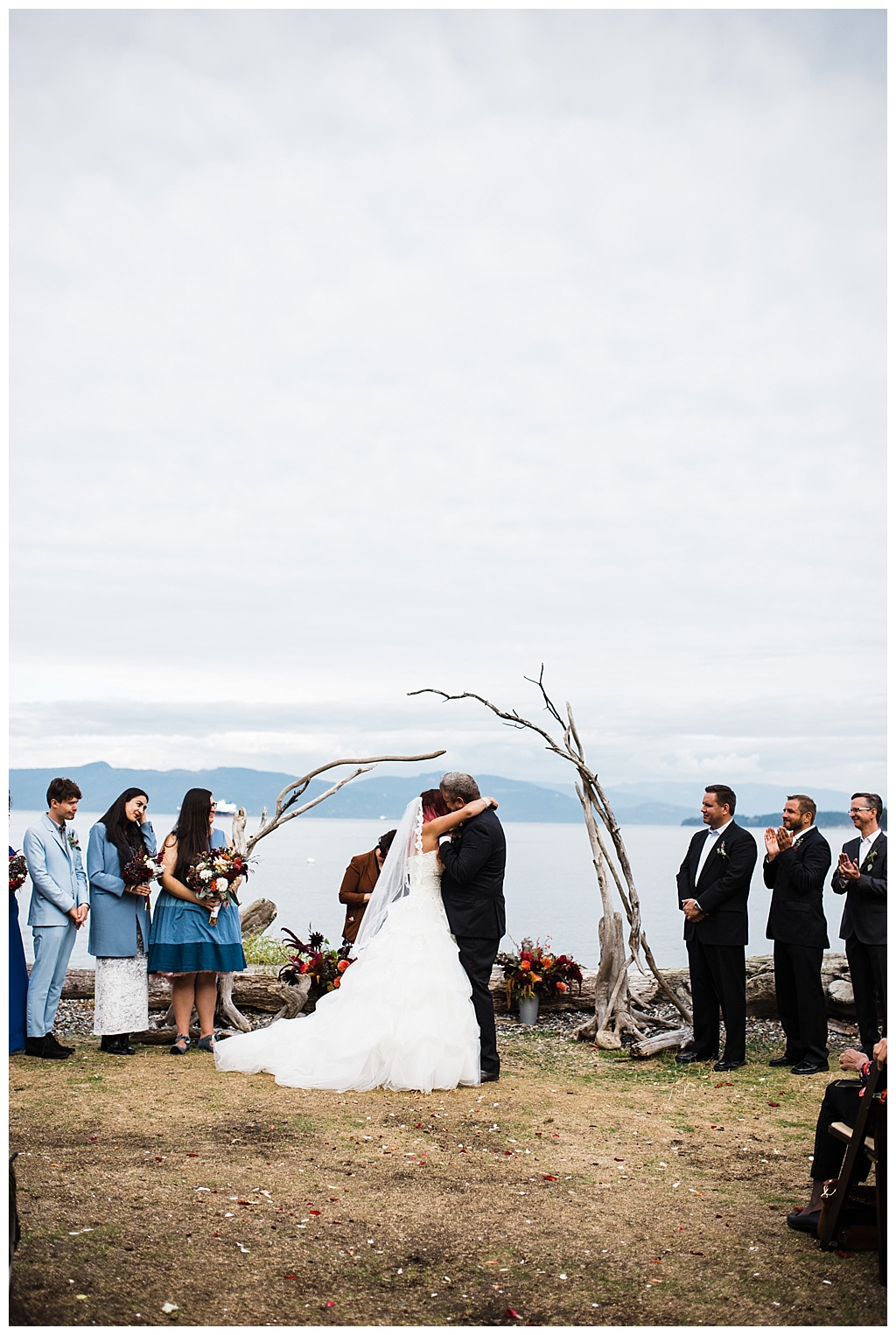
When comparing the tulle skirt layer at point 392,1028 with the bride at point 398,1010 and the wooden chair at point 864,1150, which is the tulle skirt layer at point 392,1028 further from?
the wooden chair at point 864,1150

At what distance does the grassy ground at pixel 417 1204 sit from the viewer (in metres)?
3.86

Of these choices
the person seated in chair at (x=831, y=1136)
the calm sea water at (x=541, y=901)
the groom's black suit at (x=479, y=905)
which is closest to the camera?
the person seated in chair at (x=831, y=1136)

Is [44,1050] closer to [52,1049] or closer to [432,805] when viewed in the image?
[52,1049]

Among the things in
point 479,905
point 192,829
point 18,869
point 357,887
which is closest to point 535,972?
point 357,887

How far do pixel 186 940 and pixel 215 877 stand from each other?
59 cm

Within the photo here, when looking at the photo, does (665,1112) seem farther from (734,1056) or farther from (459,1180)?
(459,1180)

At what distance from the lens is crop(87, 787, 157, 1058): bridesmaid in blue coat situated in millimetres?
7965

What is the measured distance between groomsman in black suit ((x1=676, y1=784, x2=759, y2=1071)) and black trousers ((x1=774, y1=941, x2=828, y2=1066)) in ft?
1.06

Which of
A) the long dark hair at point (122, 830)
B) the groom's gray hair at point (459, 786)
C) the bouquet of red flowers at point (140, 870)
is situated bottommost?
the bouquet of red flowers at point (140, 870)

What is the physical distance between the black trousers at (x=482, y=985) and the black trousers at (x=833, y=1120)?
3068mm

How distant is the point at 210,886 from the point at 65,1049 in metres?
1.67

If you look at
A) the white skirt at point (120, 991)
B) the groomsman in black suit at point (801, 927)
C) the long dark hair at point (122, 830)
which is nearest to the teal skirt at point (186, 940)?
the white skirt at point (120, 991)

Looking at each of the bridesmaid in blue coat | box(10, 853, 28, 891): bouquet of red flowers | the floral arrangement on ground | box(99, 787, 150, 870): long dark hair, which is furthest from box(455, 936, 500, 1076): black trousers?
box(10, 853, 28, 891): bouquet of red flowers

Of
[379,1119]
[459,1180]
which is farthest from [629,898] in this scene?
[459,1180]
